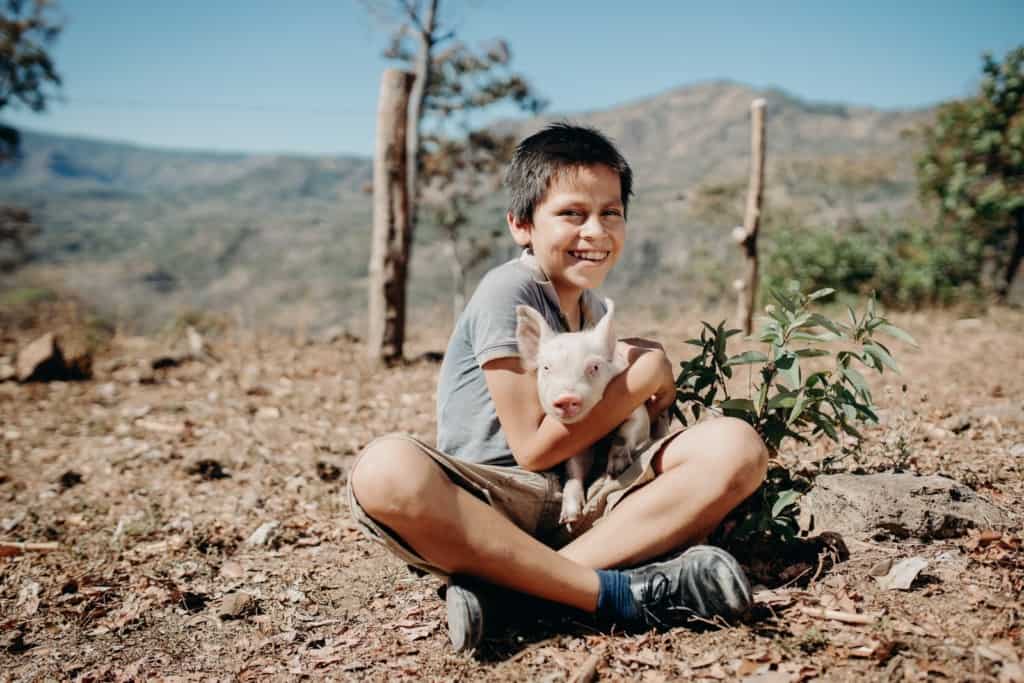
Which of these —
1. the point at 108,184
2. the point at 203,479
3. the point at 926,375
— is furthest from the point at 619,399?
the point at 108,184

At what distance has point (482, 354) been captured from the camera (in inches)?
89.8

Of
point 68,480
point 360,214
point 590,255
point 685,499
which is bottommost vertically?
point 68,480

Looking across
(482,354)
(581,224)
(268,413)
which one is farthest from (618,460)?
(268,413)

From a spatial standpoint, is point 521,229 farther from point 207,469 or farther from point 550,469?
point 207,469

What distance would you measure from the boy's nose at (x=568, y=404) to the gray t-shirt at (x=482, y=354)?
29 centimetres

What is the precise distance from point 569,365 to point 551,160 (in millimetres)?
782

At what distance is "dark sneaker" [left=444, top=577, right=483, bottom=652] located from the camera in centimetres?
209

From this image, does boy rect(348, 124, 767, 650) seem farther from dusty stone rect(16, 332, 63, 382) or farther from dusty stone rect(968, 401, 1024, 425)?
dusty stone rect(16, 332, 63, 382)

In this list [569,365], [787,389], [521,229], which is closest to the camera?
[569,365]

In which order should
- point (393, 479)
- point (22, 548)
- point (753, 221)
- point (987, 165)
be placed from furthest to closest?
point (987, 165) → point (753, 221) → point (22, 548) → point (393, 479)

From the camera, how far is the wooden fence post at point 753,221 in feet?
26.7

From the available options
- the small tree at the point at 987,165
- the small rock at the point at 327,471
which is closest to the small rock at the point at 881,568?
the small rock at the point at 327,471

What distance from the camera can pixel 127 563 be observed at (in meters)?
3.14

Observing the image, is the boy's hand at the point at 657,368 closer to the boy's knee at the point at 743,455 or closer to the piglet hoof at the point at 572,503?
the boy's knee at the point at 743,455
